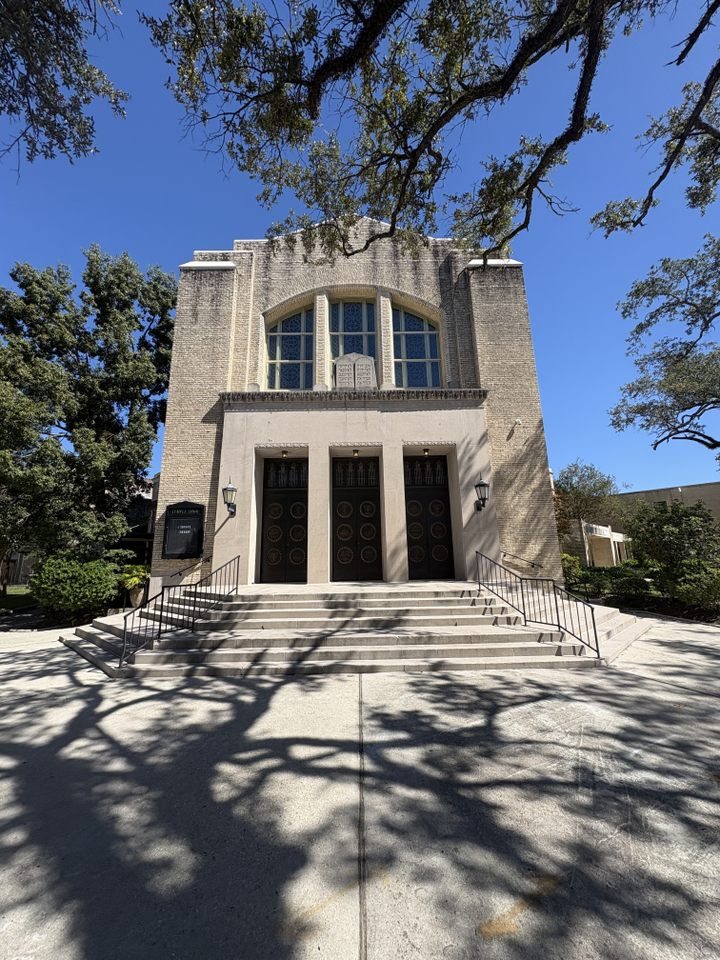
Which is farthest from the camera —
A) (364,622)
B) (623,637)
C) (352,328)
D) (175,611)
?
(352,328)

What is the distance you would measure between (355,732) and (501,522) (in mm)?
9152

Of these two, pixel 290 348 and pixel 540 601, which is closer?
pixel 540 601

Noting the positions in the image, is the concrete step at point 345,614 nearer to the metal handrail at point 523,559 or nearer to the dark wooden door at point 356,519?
the metal handrail at point 523,559

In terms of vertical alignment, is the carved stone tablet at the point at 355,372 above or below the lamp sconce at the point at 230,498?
above

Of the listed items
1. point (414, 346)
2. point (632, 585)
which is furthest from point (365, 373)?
point (632, 585)

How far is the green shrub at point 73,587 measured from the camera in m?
11.6

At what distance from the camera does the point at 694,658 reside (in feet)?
Result: 22.8

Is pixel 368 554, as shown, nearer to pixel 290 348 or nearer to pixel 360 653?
pixel 360 653

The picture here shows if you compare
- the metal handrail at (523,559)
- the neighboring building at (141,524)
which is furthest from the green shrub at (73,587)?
the metal handrail at (523,559)

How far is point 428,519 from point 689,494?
103 feet

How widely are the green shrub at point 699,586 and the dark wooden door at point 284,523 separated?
10.9 m

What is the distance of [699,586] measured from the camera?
11.2m

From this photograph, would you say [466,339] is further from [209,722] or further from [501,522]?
[209,722]

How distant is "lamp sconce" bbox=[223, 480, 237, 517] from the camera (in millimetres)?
11133
